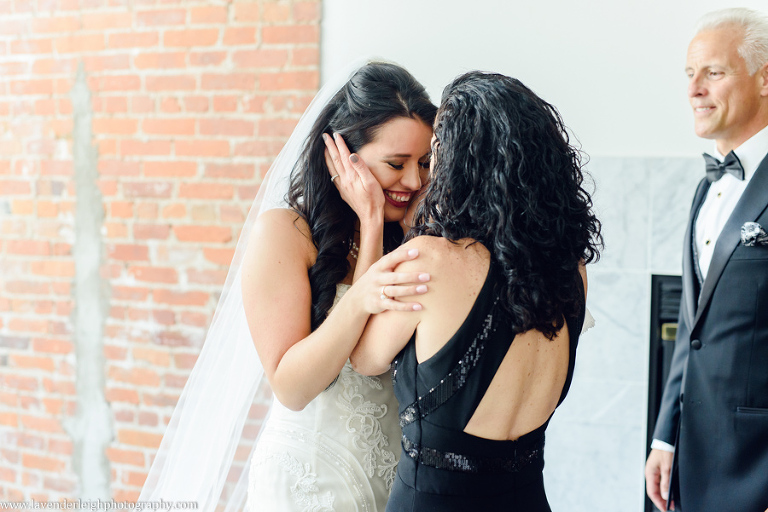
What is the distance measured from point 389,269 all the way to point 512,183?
29cm

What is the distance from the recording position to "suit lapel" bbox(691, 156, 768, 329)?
1.89 metres

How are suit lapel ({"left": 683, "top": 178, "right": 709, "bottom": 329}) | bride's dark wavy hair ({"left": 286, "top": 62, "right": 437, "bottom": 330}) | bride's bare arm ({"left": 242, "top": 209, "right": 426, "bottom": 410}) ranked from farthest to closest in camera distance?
suit lapel ({"left": 683, "top": 178, "right": 709, "bottom": 329})
bride's dark wavy hair ({"left": 286, "top": 62, "right": 437, "bottom": 330})
bride's bare arm ({"left": 242, "top": 209, "right": 426, "bottom": 410})

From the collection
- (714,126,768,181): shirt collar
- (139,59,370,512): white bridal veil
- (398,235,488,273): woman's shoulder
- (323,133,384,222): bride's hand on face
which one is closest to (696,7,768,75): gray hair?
(714,126,768,181): shirt collar

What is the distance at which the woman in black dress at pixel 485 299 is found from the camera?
4.01ft

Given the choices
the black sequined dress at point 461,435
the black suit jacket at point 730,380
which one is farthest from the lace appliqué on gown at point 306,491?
the black suit jacket at point 730,380

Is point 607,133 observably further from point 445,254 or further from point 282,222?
point 445,254

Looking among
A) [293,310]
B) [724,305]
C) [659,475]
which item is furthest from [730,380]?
[293,310]

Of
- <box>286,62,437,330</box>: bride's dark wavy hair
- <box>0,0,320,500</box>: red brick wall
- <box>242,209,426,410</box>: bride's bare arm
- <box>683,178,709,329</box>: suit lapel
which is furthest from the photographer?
<box>0,0,320,500</box>: red brick wall

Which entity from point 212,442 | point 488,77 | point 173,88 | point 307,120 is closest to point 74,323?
point 173,88

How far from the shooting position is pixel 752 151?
2.08 m

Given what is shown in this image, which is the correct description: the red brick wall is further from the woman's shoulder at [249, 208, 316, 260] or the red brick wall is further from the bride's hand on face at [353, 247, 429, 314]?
the bride's hand on face at [353, 247, 429, 314]

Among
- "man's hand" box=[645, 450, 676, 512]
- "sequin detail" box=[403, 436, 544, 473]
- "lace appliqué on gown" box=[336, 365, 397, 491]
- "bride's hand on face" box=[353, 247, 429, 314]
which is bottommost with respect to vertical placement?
"man's hand" box=[645, 450, 676, 512]

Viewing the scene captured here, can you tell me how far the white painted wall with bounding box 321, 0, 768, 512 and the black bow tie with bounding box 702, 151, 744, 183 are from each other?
16.4 inches

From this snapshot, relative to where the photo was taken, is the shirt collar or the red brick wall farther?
the red brick wall
